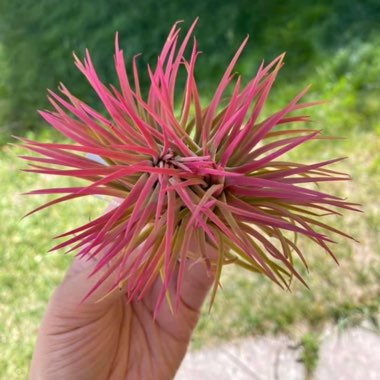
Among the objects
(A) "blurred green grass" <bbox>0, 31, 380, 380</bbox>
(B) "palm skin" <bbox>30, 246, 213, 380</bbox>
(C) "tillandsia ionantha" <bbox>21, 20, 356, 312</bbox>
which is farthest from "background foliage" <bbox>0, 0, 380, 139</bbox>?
(C) "tillandsia ionantha" <bbox>21, 20, 356, 312</bbox>

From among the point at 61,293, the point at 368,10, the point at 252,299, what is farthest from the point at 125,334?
the point at 368,10

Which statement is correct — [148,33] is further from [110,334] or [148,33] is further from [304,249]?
[110,334]

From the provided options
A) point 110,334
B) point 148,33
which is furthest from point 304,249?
point 148,33

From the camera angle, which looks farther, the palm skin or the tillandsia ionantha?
the palm skin

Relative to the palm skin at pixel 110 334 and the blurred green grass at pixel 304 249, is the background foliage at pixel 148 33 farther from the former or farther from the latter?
the palm skin at pixel 110 334

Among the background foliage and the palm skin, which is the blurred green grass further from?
the palm skin
